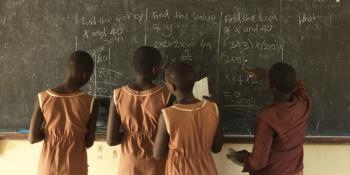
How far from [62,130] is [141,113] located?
489 mm

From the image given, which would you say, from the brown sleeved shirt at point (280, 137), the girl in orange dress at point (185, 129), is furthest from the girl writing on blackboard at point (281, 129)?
the girl in orange dress at point (185, 129)

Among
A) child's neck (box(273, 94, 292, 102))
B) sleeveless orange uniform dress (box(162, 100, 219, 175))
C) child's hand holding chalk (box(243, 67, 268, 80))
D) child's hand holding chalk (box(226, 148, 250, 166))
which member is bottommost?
child's hand holding chalk (box(226, 148, 250, 166))

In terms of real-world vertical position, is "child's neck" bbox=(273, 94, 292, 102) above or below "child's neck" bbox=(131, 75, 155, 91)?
below

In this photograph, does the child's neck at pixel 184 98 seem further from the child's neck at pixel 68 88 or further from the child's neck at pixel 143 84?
the child's neck at pixel 68 88

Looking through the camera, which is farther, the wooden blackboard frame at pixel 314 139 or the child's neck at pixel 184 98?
the wooden blackboard frame at pixel 314 139

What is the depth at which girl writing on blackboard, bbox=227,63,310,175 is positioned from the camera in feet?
6.65

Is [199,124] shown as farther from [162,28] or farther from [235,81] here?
[162,28]

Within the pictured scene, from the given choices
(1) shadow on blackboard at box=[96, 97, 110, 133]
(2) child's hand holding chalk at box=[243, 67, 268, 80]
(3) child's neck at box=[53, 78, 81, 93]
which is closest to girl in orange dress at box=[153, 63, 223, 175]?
(2) child's hand holding chalk at box=[243, 67, 268, 80]

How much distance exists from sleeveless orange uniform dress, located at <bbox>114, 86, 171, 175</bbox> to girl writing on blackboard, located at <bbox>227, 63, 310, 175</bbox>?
57 centimetres

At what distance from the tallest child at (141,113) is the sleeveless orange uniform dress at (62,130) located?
0.21 metres

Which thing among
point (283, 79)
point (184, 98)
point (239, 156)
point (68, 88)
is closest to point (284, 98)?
point (283, 79)

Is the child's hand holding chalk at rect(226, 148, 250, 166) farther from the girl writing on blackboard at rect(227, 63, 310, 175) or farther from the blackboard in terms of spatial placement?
the blackboard

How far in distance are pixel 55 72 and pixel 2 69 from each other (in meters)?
0.40

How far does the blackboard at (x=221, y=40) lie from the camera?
257 centimetres
